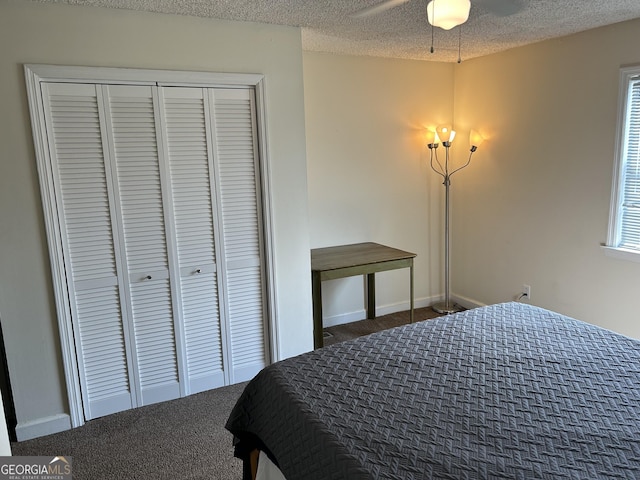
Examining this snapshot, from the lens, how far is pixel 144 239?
2824 millimetres

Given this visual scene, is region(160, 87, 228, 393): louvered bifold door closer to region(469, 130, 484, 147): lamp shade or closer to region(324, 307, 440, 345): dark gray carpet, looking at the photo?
region(324, 307, 440, 345): dark gray carpet

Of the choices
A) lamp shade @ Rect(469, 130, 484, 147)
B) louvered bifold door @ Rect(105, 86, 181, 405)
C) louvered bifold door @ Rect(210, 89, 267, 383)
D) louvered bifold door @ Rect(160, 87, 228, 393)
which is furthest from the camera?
lamp shade @ Rect(469, 130, 484, 147)

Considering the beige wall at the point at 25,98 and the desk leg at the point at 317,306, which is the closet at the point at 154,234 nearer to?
the beige wall at the point at 25,98

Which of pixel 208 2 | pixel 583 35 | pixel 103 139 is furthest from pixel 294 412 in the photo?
pixel 583 35

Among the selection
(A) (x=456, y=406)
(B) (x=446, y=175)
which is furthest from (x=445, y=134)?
(A) (x=456, y=406)

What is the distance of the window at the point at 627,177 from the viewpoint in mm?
3045

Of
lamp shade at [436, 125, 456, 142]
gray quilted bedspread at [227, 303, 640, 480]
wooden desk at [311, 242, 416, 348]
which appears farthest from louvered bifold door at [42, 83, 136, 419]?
lamp shade at [436, 125, 456, 142]

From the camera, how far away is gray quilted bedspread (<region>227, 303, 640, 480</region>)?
136 cm

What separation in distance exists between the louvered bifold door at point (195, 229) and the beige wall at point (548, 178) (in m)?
2.57

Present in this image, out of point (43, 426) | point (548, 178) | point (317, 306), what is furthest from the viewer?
point (548, 178)

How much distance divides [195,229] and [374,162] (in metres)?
1.91

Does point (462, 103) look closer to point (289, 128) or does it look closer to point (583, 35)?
point (583, 35)

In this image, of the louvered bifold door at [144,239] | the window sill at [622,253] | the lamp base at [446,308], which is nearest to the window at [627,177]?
the window sill at [622,253]

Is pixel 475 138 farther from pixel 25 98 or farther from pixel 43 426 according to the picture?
pixel 43 426
